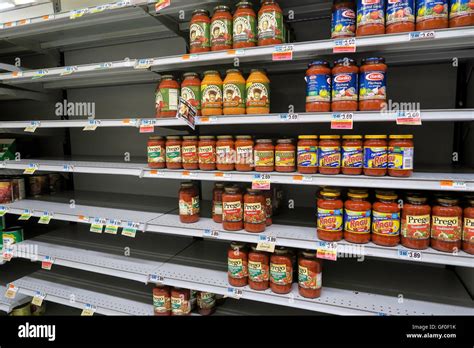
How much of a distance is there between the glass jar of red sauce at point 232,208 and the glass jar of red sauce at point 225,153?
0.13 metres

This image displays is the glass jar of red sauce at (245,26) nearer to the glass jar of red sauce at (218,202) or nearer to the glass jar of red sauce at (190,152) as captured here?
the glass jar of red sauce at (190,152)

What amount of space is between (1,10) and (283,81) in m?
3.21

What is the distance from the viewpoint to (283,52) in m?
1.47

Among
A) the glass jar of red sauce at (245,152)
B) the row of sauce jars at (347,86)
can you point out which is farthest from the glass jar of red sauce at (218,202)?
the row of sauce jars at (347,86)

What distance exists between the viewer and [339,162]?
4.86ft

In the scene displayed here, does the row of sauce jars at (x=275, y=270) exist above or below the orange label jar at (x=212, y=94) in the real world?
A: below

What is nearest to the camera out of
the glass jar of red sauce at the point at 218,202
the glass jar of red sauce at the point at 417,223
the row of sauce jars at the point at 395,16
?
the row of sauce jars at the point at 395,16

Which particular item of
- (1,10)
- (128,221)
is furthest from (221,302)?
(1,10)

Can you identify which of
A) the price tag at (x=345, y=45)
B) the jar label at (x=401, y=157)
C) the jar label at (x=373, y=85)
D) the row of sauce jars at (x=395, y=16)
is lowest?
the jar label at (x=401, y=157)

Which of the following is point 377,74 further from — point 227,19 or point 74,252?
point 74,252

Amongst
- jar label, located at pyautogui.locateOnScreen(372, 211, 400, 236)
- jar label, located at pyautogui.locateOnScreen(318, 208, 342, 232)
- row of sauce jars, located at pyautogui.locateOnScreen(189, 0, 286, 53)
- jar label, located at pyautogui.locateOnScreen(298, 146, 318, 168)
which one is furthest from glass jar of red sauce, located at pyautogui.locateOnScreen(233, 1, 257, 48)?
jar label, located at pyautogui.locateOnScreen(372, 211, 400, 236)

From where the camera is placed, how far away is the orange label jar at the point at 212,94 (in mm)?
1663
